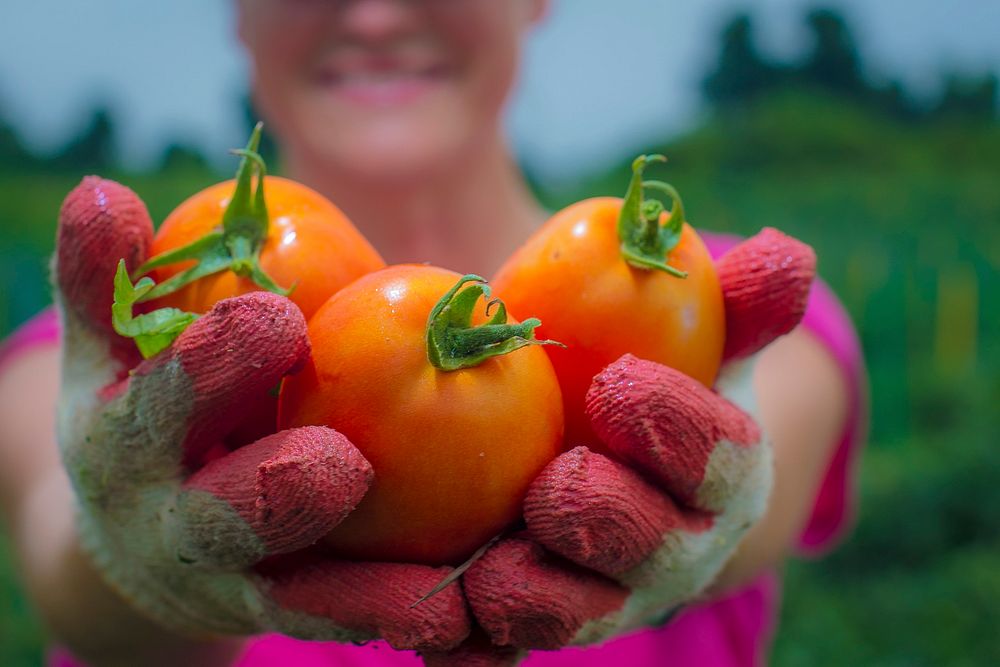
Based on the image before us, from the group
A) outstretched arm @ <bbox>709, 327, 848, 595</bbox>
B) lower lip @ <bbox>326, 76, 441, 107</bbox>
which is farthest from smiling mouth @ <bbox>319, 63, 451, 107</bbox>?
outstretched arm @ <bbox>709, 327, 848, 595</bbox>

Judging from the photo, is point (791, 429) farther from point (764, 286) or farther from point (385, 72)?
point (385, 72)

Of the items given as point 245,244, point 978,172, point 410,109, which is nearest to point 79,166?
point 410,109

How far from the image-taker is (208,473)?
2.07 feet

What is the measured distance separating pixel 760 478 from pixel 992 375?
2.61m

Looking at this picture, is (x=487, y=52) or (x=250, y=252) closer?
(x=250, y=252)

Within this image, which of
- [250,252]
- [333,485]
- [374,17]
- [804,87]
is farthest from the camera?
[804,87]

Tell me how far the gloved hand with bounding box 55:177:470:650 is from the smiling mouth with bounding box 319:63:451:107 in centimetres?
73

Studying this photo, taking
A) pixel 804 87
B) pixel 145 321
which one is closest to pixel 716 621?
pixel 145 321

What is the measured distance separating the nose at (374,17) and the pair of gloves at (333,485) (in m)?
0.76

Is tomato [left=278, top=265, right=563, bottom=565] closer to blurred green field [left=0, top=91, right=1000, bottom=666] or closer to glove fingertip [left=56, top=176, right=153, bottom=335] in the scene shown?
glove fingertip [left=56, top=176, right=153, bottom=335]

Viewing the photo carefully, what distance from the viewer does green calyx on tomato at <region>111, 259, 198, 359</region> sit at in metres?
0.63

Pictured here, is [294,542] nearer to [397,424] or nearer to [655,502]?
[397,424]

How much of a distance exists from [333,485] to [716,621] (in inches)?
39.7

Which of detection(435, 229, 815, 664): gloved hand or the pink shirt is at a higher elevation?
detection(435, 229, 815, 664): gloved hand
